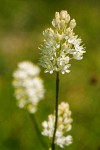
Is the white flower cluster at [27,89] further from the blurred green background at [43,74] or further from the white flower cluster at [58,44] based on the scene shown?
the white flower cluster at [58,44]

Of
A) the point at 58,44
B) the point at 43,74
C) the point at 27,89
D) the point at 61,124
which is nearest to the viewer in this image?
the point at 58,44

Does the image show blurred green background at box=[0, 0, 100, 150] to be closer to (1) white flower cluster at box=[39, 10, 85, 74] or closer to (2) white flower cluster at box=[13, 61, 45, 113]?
(2) white flower cluster at box=[13, 61, 45, 113]

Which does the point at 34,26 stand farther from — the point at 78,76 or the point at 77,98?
the point at 77,98

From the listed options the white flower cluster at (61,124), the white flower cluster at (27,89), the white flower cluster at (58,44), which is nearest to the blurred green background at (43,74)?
the white flower cluster at (27,89)

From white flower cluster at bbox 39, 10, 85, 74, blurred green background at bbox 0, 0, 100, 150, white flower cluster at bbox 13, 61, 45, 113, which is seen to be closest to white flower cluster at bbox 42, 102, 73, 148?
white flower cluster at bbox 39, 10, 85, 74

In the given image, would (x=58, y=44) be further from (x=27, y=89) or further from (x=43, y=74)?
(x=43, y=74)

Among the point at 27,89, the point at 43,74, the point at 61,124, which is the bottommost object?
the point at 61,124

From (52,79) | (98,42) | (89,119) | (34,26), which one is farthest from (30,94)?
(34,26)

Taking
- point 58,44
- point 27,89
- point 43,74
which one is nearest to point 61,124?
point 58,44

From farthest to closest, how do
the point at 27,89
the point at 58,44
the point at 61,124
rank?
the point at 27,89, the point at 61,124, the point at 58,44
